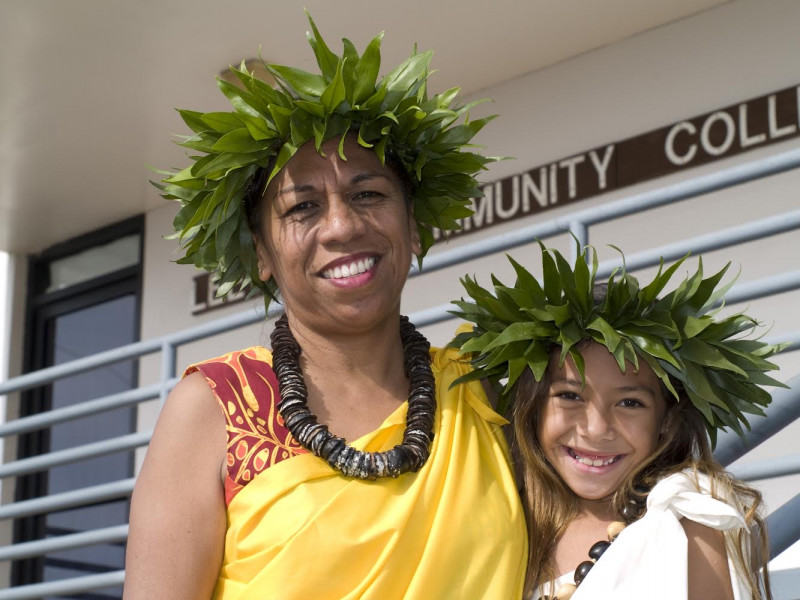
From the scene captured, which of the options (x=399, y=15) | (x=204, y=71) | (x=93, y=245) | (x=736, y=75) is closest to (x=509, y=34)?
(x=399, y=15)

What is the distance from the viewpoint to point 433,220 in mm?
Result: 2641

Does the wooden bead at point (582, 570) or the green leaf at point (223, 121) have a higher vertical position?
the green leaf at point (223, 121)

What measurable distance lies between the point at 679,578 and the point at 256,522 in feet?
2.21

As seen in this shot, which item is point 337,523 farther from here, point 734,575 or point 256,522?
point 734,575

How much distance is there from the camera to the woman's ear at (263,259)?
249cm

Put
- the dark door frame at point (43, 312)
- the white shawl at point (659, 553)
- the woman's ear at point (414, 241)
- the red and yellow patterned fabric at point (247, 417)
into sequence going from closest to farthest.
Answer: the white shawl at point (659, 553) → the red and yellow patterned fabric at point (247, 417) → the woman's ear at point (414, 241) → the dark door frame at point (43, 312)

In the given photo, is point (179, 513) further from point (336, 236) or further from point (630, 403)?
point (630, 403)

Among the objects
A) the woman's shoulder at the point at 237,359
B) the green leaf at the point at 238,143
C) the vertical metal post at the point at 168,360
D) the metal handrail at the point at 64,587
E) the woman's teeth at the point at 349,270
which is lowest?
the metal handrail at the point at 64,587

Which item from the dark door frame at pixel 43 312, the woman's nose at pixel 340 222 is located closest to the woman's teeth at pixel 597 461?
the woman's nose at pixel 340 222

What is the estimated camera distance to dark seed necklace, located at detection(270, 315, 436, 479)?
7.29 feet

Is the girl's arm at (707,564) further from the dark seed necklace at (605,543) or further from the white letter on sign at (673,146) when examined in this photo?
the white letter on sign at (673,146)

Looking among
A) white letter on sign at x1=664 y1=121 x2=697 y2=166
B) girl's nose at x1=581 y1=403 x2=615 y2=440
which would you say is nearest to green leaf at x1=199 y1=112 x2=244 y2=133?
girl's nose at x1=581 y1=403 x2=615 y2=440

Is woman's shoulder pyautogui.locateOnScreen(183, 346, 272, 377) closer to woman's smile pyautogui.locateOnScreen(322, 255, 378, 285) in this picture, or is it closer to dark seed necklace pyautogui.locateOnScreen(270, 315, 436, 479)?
dark seed necklace pyautogui.locateOnScreen(270, 315, 436, 479)

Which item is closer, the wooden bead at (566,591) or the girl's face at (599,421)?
the wooden bead at (566,591)
